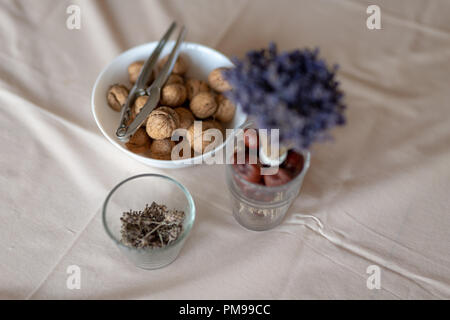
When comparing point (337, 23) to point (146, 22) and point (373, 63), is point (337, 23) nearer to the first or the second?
point (373, 63)

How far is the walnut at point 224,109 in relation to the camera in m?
0.63

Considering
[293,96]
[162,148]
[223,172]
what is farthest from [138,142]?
[293,96]

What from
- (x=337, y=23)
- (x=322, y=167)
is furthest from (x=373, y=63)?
(x=322, y=167)

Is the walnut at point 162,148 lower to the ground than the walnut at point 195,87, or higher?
lower

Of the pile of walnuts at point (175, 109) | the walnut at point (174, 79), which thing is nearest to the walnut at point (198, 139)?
the pile of walnuts at point (175, 109)

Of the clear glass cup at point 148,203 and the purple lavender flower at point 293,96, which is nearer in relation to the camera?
the purple lavender flower at point 293,96

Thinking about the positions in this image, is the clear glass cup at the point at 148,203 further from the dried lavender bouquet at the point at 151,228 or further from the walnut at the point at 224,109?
the walnut at the point at 224,109

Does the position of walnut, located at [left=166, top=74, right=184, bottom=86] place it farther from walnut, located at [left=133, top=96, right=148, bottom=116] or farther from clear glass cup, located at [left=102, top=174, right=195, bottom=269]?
clear glass cup, located at [left=102, top=174, right=195, bottom=269]

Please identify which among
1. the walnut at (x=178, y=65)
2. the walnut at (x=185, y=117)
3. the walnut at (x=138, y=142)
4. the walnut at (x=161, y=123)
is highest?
the walnut at (x=178, y=65)

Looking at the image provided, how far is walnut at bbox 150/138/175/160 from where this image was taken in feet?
1.99

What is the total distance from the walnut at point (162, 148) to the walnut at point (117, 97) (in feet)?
0.29

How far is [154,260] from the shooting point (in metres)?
0.54

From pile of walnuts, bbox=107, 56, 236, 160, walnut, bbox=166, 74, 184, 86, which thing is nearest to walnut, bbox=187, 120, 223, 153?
pile of walnuts, bbox=107, 56, 236, 160
